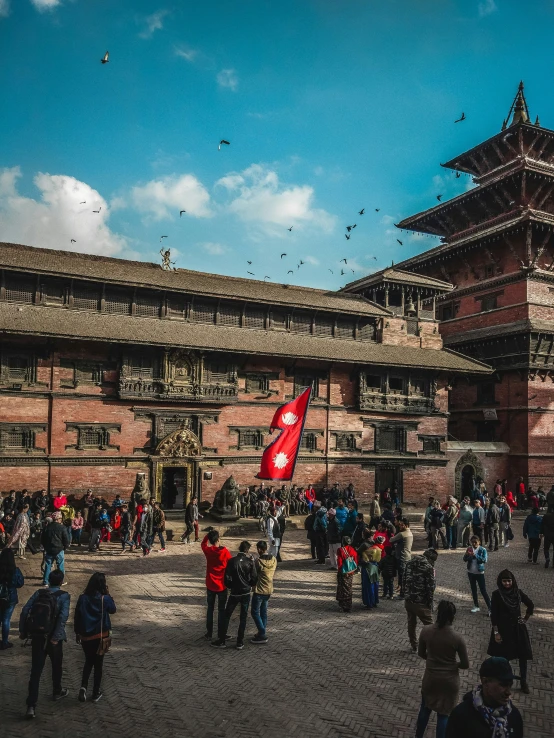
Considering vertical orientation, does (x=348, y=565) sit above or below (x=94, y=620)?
below

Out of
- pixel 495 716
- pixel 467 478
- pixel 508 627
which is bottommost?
pixel 508 627

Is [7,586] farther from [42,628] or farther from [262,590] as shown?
[262,590]

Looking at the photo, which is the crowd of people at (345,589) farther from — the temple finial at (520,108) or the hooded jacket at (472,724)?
the temple finial at (520,108)

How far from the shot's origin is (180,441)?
25.3 m

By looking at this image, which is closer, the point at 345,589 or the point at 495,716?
the point at 495,716

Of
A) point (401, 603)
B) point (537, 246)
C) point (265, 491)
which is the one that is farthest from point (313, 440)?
point (537, 246)

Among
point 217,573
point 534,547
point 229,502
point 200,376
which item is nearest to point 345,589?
point 217,573

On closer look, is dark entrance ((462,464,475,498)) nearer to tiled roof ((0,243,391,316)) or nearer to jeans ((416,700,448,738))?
tiled roof ((0,243,391,316))

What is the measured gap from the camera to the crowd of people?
21.4ft

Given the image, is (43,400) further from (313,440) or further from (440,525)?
(440,525)

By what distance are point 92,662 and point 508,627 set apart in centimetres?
584

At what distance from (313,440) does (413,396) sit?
635 cm

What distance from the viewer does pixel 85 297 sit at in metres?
25.6

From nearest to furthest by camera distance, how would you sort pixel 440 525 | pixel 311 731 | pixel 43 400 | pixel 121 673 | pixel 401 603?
1. pixel 311 731
2. pixel 121 673
3. pixel 401 603
4. pixel 440 525
5. pixel 43 400
